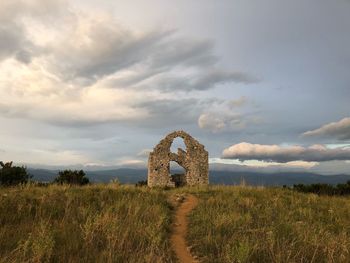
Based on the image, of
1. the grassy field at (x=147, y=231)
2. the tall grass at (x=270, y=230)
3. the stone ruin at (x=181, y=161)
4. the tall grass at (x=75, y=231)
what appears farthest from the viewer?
the stone ruin at (x=181, y=161)

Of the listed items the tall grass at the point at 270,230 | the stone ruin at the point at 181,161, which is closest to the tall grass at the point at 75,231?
A: the tall grass at the point at 270,230

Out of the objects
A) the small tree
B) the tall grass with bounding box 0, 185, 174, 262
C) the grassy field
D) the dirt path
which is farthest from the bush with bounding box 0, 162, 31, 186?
the dirt path

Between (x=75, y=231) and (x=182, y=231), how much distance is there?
10.4 feet

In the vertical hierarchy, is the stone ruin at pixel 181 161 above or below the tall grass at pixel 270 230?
above

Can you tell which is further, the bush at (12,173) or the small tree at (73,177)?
the small tree at (73,177)

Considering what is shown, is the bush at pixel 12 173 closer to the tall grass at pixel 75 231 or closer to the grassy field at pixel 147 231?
the grassy field at pixel 147 231

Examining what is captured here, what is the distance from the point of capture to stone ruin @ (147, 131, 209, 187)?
1244 inches

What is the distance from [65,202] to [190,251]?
5199 mm

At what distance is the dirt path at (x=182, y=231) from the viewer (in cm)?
794

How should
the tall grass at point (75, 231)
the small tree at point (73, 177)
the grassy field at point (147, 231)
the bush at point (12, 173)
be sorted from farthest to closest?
the small tree at point (73, 177), the bush at point (12, 173), the grassy field at point (147, 231), the tall grass at point (75, 231)

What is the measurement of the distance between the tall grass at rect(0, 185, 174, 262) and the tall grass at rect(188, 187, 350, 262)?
1113 mm

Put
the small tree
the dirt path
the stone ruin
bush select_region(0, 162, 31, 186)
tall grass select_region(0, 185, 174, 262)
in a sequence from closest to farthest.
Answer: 1. tall grass select_region(0, 185, 174, 262)
2. the dirt path
3. bush select_region(0, 162, 31, 186)
4. the small tree
5. the stone ruin

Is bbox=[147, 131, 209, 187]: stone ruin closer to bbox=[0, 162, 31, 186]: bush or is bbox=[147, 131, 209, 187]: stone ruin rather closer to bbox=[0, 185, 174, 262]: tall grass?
bbox=[0, 162, 31, 186]: bush

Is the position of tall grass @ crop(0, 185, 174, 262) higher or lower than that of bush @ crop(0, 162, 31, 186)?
lower
